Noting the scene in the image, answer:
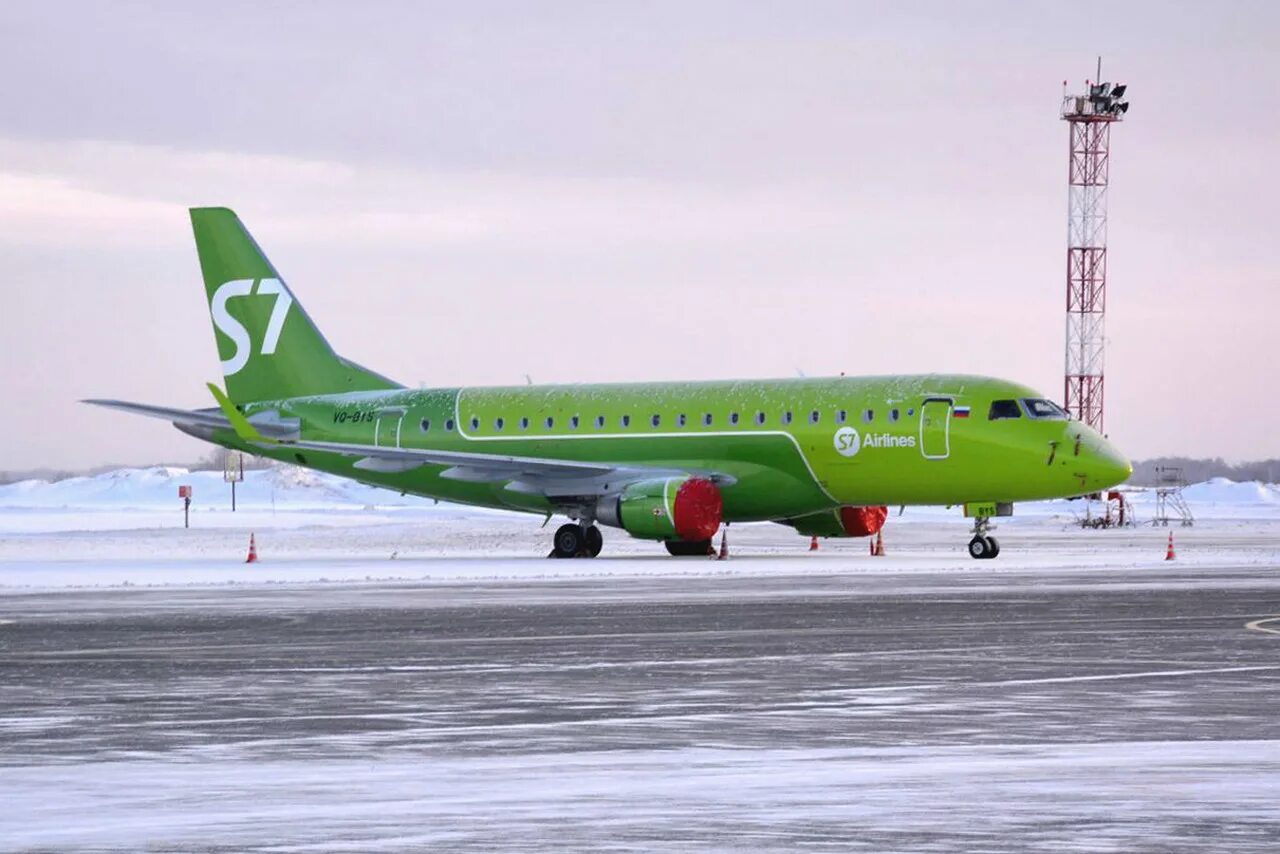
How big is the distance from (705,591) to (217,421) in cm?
2180

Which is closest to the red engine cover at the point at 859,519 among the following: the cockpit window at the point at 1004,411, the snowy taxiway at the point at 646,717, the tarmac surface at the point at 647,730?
the cockpit window at the point at 1004,411

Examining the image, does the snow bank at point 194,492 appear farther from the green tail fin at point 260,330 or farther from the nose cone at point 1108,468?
the nose cone at point 1108,468

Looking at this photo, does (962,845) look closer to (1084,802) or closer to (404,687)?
(1084,802)

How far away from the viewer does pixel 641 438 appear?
4791 centimetres

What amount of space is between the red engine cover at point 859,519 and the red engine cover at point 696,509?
4370 millimetres

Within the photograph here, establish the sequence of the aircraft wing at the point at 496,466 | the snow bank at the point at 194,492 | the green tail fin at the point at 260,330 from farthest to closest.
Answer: the snow bank at the point at 194,492 → the green tail fin at the point at 260,330 → the aircraft wing at the point at 496,466

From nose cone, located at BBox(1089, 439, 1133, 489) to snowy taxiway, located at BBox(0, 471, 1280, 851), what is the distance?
32.9ft

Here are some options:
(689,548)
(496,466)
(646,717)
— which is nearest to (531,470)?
(496,466)

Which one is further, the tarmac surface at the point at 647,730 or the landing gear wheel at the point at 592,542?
the landing gear wheel at the point at 592,542

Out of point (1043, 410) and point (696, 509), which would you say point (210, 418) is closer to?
point (696, 509)

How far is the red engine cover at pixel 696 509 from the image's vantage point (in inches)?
1767

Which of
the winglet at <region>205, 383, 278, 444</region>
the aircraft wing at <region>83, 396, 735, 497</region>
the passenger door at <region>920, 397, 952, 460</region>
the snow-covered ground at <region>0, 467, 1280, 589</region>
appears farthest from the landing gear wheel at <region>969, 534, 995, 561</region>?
the winglet at <region>205, 383, 278, 444</region>

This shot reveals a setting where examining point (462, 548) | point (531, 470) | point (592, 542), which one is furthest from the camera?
point (462, 548)

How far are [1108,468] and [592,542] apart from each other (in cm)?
1174
